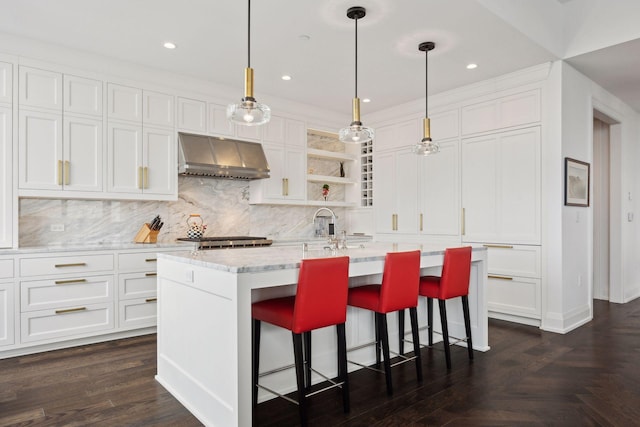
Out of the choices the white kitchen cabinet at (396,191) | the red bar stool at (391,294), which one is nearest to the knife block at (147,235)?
the red bar stool at (391,294)

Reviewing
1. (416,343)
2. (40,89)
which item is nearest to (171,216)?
(40,89)

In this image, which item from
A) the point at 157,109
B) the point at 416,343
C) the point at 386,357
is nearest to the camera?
the point at 386,357

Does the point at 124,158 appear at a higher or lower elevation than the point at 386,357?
higher

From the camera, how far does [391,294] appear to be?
272 cm

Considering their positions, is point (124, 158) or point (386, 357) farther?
point (124, 158)

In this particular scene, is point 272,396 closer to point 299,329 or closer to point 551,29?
point 299,329

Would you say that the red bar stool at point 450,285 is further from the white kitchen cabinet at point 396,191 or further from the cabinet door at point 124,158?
the cabinet door at point 124,158

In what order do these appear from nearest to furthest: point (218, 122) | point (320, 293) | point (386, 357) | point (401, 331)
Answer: point (320, 293) → point (386, 357) → point (401, 331) → point (218, 122)

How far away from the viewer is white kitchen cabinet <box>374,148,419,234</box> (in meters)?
5.68

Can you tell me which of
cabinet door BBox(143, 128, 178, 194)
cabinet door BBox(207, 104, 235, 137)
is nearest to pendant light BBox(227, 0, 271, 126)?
cabinet door BBox(143, 128, 178, 194)

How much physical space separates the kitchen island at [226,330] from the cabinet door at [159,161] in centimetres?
181

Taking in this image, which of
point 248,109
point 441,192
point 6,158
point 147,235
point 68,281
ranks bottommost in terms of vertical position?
point 68,281

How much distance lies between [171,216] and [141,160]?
2.61ft

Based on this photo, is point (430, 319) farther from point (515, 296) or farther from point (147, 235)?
point (147, 235)
